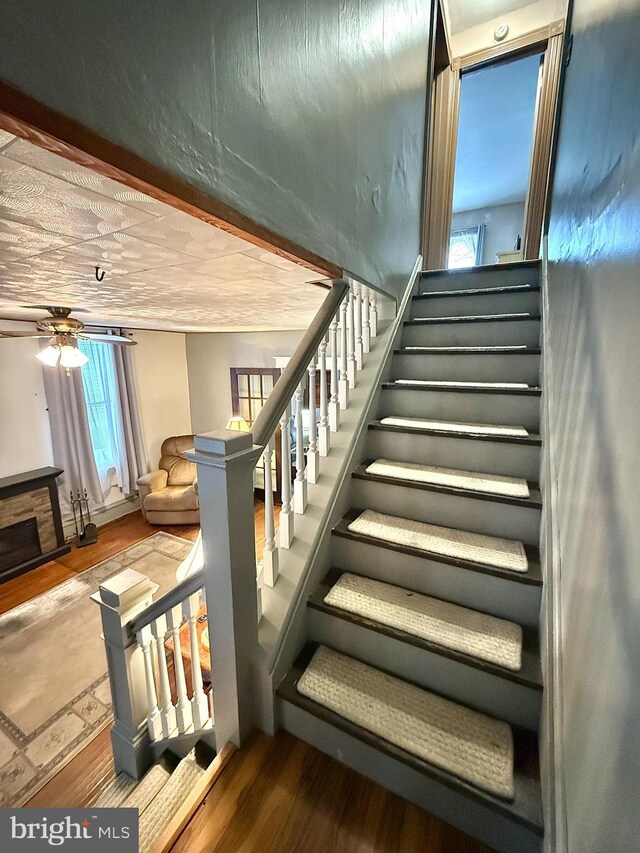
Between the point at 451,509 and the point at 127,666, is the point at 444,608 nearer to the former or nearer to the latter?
the point at 451,509

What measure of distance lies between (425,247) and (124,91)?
3.08m

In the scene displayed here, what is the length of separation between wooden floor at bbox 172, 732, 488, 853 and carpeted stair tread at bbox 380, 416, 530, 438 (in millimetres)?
1291

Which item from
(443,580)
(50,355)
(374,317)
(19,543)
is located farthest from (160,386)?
(443,580)

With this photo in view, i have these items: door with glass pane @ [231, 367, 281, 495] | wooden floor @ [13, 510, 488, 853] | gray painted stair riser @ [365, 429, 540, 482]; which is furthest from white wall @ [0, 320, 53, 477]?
wooden floor @ [13, 510, 488, 853]

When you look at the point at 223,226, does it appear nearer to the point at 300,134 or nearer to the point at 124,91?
the point at 124,91

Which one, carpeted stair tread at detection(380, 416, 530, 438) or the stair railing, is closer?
the stair railing

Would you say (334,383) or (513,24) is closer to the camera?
(334,383)

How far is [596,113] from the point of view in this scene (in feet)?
3.21

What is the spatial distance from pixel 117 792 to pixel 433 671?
143 centimetres

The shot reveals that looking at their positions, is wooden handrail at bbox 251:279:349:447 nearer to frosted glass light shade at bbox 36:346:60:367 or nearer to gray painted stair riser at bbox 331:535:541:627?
gray painted stair riser at bbox 331:535:541:627

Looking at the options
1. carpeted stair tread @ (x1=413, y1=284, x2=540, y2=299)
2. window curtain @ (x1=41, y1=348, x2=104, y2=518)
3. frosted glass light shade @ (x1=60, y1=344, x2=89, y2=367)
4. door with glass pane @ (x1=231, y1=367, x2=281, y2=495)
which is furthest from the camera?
door with glass pane @ (x1=231, y1=367, x2=281, y2=495)

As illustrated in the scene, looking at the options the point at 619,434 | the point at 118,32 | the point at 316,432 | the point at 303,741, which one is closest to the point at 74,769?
the point at 303,741

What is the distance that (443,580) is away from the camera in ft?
4.23

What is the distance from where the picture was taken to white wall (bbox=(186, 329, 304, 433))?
510 cm
